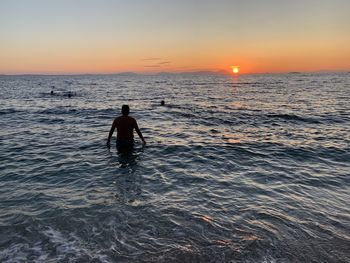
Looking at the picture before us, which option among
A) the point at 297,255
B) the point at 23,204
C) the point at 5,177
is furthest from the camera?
the point at 5,177

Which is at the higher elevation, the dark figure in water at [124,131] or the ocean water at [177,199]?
the dark figure in water at [124,131]

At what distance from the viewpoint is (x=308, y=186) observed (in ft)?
32.0

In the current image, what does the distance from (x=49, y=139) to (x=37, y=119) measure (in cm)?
868

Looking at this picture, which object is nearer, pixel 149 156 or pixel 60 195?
pixel 60 195

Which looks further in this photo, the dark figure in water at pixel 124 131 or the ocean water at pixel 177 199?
the dark figure in water at pixel 124 131

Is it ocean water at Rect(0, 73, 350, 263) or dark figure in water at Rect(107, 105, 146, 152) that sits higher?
dark figure in water at Rect(107, 105, 146, 152)

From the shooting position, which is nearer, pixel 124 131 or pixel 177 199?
pixel 177 199

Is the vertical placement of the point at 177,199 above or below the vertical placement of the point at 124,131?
below

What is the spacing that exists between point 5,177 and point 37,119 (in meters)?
15.3

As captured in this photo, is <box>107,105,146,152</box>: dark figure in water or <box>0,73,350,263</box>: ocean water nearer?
<box>0,73,350,263</box>: ocean water

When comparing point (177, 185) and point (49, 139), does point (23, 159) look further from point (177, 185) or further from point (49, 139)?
point (177, 185)

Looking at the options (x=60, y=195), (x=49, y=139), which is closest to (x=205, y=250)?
(x=60, y=195)

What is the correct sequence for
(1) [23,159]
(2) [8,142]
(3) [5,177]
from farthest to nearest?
1. (2) [8,142]
2. (1) [23,159]
3. (3) [5,177]

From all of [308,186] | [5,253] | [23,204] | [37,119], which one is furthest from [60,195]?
[37,119]
